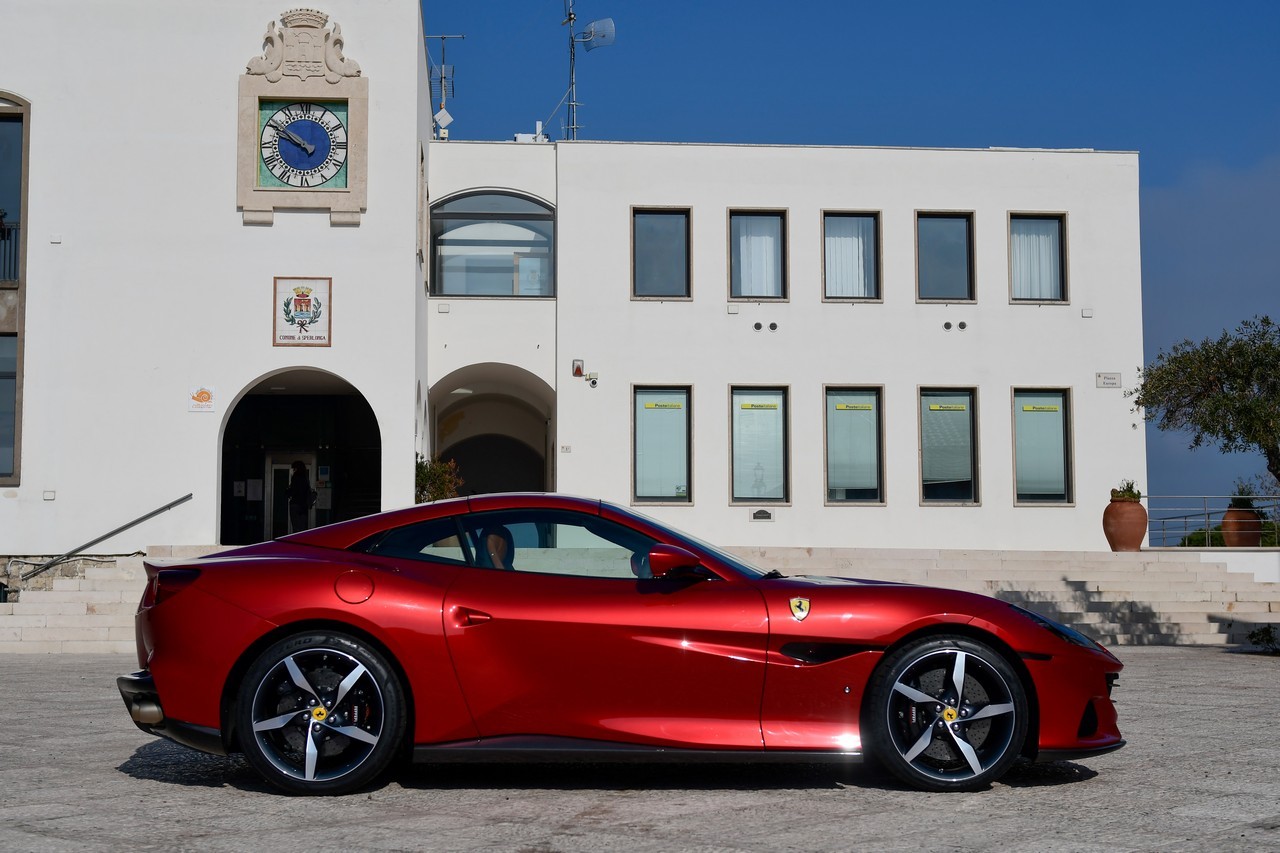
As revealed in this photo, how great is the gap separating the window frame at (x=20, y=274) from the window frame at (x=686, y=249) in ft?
32.8

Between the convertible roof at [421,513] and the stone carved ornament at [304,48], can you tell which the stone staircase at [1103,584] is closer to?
the stone carved ornament at [304,48]

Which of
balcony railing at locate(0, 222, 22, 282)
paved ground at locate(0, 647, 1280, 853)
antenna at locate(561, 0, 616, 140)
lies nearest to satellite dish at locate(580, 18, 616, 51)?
antenna at locate(561, 0, 616, 140)

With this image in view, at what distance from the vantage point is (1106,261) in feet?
80.7

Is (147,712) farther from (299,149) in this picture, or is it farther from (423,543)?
(299,149)

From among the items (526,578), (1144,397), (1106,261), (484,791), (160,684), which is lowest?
(484,791)

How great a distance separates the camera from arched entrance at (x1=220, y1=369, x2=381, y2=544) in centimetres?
2667

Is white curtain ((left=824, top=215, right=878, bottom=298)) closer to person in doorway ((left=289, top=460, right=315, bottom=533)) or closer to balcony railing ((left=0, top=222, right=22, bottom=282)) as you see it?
person in doorway ((left=289, top=460, right=315, bottom=533))

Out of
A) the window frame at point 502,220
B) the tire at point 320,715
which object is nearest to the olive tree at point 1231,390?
the window frame at point 502,220

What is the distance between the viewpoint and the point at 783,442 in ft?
78.5

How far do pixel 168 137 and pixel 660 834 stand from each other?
58.7 feet

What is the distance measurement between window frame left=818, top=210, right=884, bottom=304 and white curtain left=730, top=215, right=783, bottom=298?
791 mm

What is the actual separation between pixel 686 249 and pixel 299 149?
7.34 m

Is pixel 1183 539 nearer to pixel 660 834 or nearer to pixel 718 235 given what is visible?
pixel 718 235

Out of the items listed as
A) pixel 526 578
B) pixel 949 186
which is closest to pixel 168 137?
pixel 949 186
